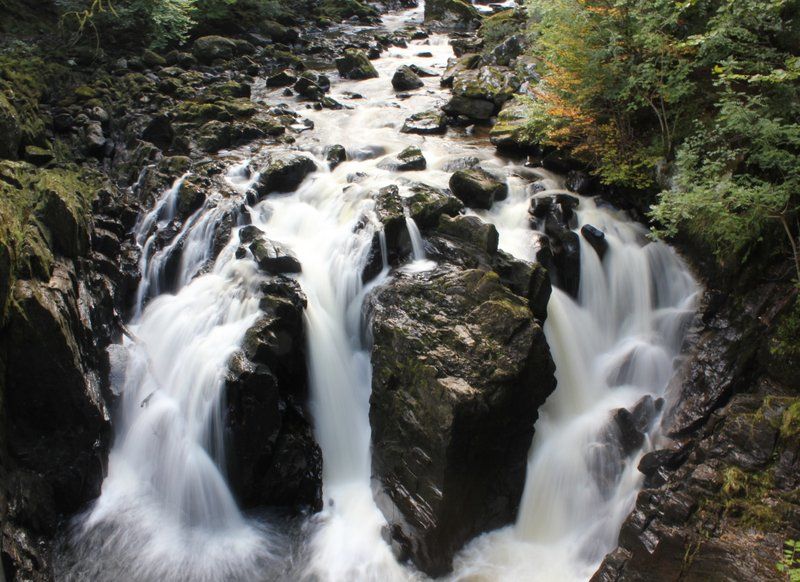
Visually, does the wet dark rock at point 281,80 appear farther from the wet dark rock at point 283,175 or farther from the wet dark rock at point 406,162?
the wet dark rock at point 406,162

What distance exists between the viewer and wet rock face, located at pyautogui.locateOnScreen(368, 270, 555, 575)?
6.47 metres

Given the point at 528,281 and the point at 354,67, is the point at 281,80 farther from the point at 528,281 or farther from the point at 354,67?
the point at 528,281

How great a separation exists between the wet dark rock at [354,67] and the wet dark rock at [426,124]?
6169 mm

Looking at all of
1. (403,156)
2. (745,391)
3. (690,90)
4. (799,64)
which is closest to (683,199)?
(799,64)

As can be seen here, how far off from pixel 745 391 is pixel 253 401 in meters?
6.50

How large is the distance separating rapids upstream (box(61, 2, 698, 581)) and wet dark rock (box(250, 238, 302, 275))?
0.58ft

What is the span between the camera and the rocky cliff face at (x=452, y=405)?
6.47 m

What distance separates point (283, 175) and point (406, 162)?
2.81 m

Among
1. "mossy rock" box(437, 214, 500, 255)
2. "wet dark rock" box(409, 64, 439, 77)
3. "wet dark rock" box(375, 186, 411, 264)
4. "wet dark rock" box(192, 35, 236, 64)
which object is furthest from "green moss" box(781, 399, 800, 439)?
"wet dark rock" box(192, 35, 236, 64)

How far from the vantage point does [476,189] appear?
10.2m

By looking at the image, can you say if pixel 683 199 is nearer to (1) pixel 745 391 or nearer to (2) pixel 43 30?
(1) pixel 745 391

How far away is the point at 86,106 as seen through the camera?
44.9ft

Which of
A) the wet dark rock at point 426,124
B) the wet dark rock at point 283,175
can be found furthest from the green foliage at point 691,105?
the wet dark rock at point 283,175

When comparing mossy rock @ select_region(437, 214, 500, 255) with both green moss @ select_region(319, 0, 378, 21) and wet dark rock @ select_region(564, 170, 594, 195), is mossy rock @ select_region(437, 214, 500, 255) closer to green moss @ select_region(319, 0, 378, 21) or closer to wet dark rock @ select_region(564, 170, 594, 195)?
wet dark rock @ select_region(564, 170, 594, 195)
